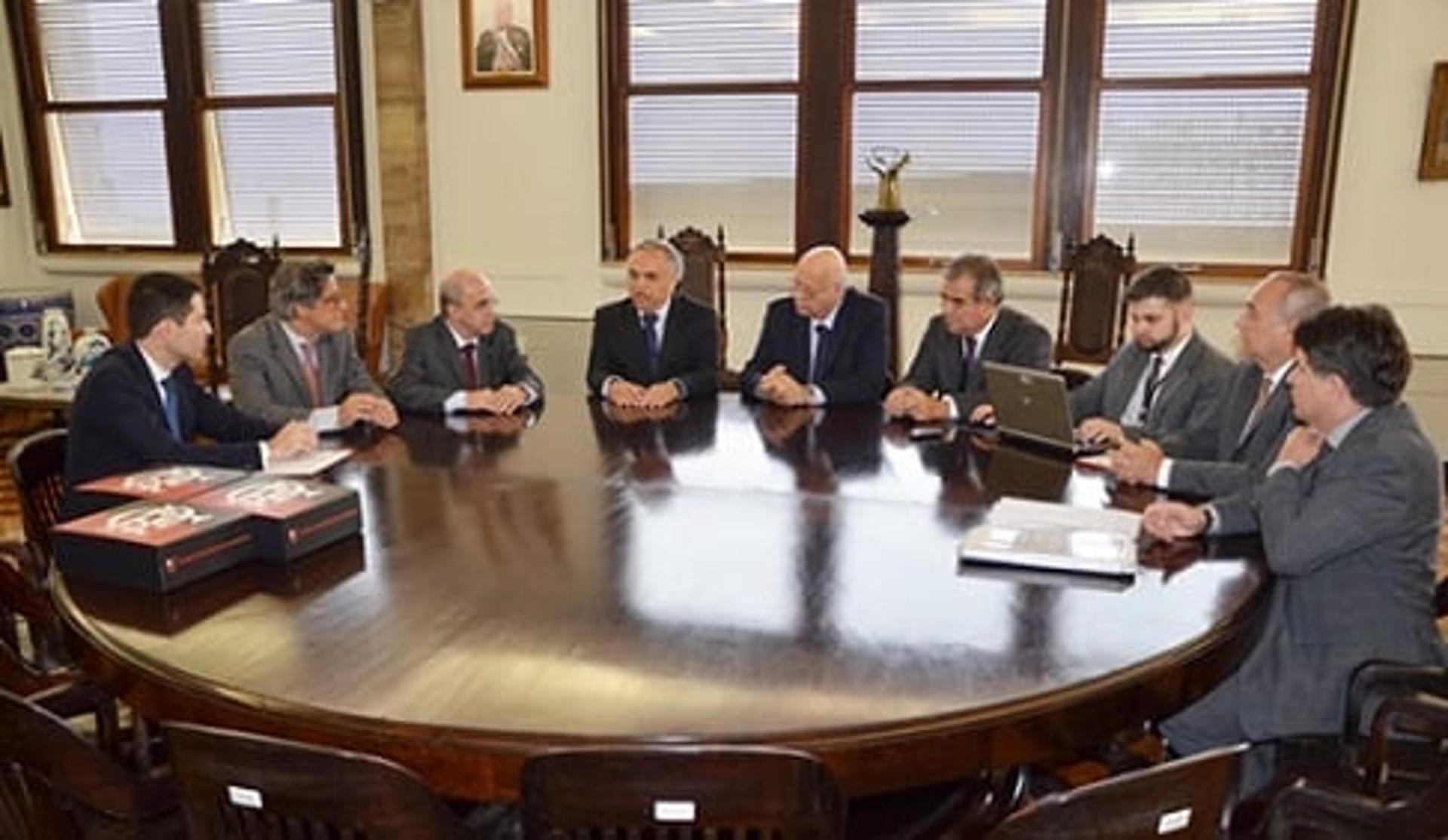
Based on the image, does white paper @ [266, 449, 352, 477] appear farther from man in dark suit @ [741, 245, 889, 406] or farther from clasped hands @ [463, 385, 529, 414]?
man in dark suit @ [741, 245, 889, 406]

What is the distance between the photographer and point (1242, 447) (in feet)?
8.27

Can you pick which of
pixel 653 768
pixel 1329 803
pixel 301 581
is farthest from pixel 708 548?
pixel 1329 803

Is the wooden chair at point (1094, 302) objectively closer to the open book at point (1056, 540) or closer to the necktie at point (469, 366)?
the necktie at point (469, 366)

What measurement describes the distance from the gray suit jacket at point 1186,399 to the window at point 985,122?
87.8 inches

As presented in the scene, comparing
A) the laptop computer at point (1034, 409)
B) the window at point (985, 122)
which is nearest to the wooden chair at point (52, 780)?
the laptop computer at point (1034, 409)

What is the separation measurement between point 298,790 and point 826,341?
2.70m

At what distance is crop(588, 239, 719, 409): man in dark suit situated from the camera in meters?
3.70

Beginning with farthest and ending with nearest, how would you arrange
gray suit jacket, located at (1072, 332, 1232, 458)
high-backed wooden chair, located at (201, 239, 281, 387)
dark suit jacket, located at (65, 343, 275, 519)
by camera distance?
high-backed wooden chair, located at (201, 239, 281, 387) → gray suit jacket, located at (1072, 332, 1232, 458) → dark suit jacket, located at (65, 343, 275, 519)

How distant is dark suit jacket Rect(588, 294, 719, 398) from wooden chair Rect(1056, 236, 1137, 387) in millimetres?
1739

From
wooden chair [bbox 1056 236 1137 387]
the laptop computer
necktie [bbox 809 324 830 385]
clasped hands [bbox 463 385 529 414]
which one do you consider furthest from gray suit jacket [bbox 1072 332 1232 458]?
clasped hands [bbox 463 385 529 414]

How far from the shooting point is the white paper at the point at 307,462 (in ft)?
8.25

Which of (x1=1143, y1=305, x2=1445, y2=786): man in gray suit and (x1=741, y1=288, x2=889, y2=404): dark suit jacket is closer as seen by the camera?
(x1=1143, y1=305, x2=1445, y2=786): man in gray suit

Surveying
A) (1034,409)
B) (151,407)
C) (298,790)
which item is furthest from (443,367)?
(298,790)

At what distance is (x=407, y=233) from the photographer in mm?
5891
